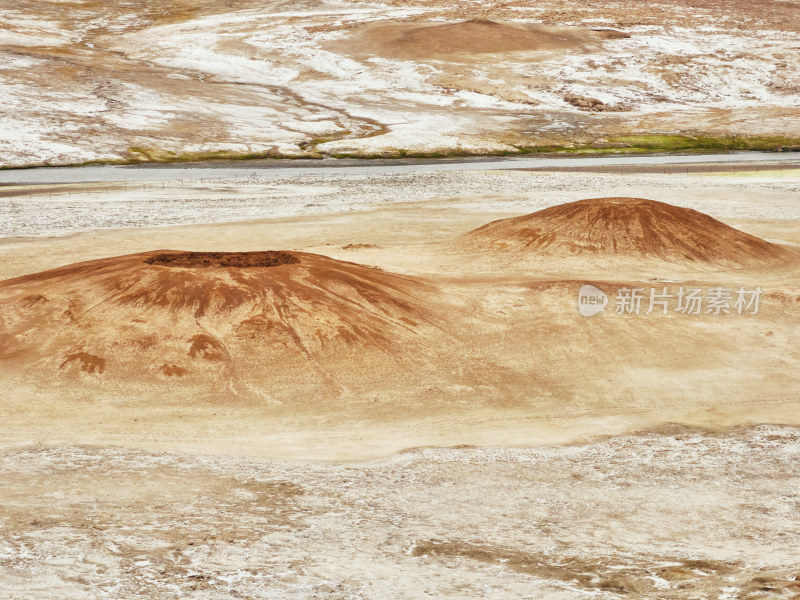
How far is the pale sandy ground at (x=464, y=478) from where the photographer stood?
10.5m

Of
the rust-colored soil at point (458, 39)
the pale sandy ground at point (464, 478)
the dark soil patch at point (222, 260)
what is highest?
the rust-colored soil at point (458, 39)

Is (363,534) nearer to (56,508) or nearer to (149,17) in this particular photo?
(56,508)

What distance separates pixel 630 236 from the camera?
95.6ft

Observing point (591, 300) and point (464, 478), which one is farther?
point (591, 300)

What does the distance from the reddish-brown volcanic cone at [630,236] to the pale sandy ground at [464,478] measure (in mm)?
4977

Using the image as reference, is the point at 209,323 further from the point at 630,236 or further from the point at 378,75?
the point at 378,75

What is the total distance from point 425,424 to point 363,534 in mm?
4738

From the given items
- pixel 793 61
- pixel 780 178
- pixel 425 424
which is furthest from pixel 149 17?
pixel 425 424

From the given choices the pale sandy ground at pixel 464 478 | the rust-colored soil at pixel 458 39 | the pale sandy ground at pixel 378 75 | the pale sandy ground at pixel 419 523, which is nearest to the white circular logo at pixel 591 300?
the pale sandy ground at pixel 464 478

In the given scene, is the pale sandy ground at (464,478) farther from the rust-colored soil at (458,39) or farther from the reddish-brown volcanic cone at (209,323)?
the rust-colored soil at (458,39)

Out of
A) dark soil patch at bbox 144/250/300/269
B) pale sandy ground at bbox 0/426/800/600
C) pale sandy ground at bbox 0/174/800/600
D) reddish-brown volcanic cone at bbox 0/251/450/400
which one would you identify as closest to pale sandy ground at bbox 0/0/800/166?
dark soil patch at bbox 144/250/300/269

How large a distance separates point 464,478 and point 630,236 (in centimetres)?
1663

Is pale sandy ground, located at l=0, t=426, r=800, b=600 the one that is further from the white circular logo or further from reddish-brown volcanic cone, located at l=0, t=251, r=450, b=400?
the white circular logo

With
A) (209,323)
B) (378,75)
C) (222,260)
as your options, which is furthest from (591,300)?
(378,75)
